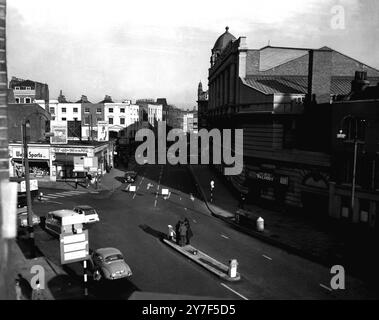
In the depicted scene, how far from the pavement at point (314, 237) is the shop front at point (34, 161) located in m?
24.6

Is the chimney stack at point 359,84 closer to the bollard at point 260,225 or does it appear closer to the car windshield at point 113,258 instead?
the bollard at point 260,225

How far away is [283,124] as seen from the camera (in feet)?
121

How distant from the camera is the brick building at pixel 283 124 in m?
33.7

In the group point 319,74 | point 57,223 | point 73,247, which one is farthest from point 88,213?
point 319,74

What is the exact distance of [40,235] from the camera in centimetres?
2691

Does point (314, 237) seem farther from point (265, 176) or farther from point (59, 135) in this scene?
point (59, 135)

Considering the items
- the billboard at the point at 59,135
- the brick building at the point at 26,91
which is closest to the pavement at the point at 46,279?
the billboard at the point at 59,135

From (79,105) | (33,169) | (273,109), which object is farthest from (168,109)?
(273,109)

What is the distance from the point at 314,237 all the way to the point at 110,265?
48.9ft

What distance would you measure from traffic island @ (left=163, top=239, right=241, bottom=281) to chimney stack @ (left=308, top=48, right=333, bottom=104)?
20.0 meters

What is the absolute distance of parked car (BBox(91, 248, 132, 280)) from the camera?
1831 cm

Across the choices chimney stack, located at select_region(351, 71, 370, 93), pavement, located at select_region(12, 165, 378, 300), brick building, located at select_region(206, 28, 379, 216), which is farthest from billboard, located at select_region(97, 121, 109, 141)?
chimney stack, located at select_region(351, 71, 370, 93)

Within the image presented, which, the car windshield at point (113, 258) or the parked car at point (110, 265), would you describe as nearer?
the parked car at point (110, 265)
